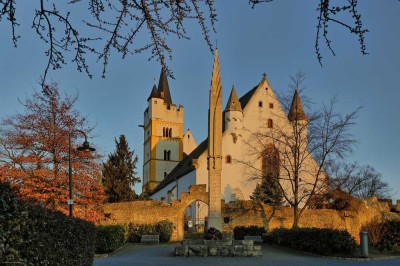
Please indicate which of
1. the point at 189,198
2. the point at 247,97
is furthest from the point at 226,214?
the point at 247,97

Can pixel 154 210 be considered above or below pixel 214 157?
below

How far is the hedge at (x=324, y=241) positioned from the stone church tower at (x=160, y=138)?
4084 cm

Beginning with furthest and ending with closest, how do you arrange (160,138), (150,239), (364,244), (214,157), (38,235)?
(160,138) < (150,239) < (214,157) < (364,244) < (38,235)

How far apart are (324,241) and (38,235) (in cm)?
1518

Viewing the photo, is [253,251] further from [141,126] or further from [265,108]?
[141,126]

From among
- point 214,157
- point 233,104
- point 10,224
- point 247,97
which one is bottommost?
point 10,224

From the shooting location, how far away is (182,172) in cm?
4441

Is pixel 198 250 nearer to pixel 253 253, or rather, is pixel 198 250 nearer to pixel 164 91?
pixel 253 253

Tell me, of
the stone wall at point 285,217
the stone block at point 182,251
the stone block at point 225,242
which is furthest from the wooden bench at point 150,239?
the stone block at point 225,242

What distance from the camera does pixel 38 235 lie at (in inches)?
267

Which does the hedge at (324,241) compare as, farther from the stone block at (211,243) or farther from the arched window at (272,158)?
the arched window at (272,158)

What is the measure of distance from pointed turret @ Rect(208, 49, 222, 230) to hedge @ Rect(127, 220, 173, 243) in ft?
21.0

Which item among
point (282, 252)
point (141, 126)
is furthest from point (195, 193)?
point (141, 126)

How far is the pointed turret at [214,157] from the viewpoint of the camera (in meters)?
24.6
